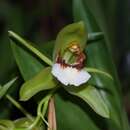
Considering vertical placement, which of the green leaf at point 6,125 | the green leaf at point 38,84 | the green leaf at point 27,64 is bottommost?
the green leaf at point 6,125

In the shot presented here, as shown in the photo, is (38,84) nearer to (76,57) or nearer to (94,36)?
(76,57)

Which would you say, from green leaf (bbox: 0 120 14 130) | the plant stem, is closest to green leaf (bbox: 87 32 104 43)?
the plant stem

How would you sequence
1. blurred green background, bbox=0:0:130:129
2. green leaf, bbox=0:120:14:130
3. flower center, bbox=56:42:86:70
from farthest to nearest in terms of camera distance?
blurred green background, bbox=0:0:130:129 < flower center, bbox=56:42:86:70 < green leaf, bbox=0:120:14:130

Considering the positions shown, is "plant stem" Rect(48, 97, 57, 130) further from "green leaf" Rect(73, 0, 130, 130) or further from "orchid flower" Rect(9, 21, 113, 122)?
"green leaf" Rect(73, 0, 130, 130)

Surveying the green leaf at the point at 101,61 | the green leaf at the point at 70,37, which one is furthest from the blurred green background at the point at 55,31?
the green leaf at the point at 70,37

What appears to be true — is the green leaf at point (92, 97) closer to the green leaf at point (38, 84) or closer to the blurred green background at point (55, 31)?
the green leaf at point (38, 84)

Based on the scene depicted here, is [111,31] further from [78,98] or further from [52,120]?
[52,120]

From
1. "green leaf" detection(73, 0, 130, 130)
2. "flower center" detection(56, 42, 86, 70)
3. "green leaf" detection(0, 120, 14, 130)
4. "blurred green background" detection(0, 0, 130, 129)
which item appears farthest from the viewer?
"blurred green background" detection(0, 0, 130, 129)

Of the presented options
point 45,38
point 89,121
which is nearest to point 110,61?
point 89,121
